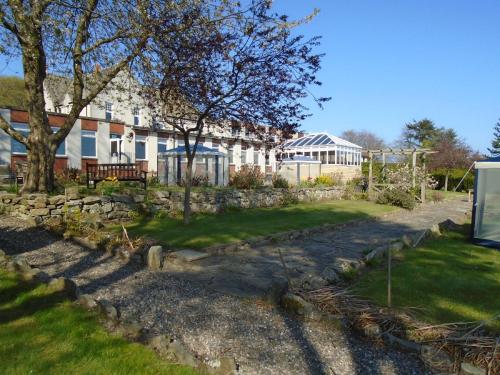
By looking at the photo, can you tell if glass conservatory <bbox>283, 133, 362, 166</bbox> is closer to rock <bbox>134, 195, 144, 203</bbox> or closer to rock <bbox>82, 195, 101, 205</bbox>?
rock <bbox>134, 195, 144, 203</bbox>

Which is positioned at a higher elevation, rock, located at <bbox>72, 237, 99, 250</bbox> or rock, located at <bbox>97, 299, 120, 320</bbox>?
rock, located at <bbox>97, 299, 120, 320</bbox>

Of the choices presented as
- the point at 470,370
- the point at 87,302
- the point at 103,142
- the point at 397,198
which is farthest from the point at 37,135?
the point at 103,142

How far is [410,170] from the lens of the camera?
2022 centimetres

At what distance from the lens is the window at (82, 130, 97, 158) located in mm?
24498

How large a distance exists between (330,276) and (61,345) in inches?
145

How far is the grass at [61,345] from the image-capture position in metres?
3.25

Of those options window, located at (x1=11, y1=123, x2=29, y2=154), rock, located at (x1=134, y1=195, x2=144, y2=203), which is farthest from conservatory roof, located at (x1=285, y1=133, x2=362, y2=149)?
rock, located at (x1=134, y1=195, x2=144, y2=203)

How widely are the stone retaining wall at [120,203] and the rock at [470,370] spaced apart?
916cm

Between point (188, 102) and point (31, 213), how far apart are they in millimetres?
4739

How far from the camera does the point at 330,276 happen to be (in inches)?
231

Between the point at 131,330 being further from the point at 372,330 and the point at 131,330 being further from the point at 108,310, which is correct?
the point at 372,330

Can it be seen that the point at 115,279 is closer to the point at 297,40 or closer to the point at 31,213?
the point at 31,213

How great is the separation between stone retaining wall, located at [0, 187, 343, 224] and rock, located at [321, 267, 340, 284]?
22.4 feet

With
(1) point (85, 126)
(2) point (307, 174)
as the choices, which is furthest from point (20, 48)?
(2) point (307, 174)
